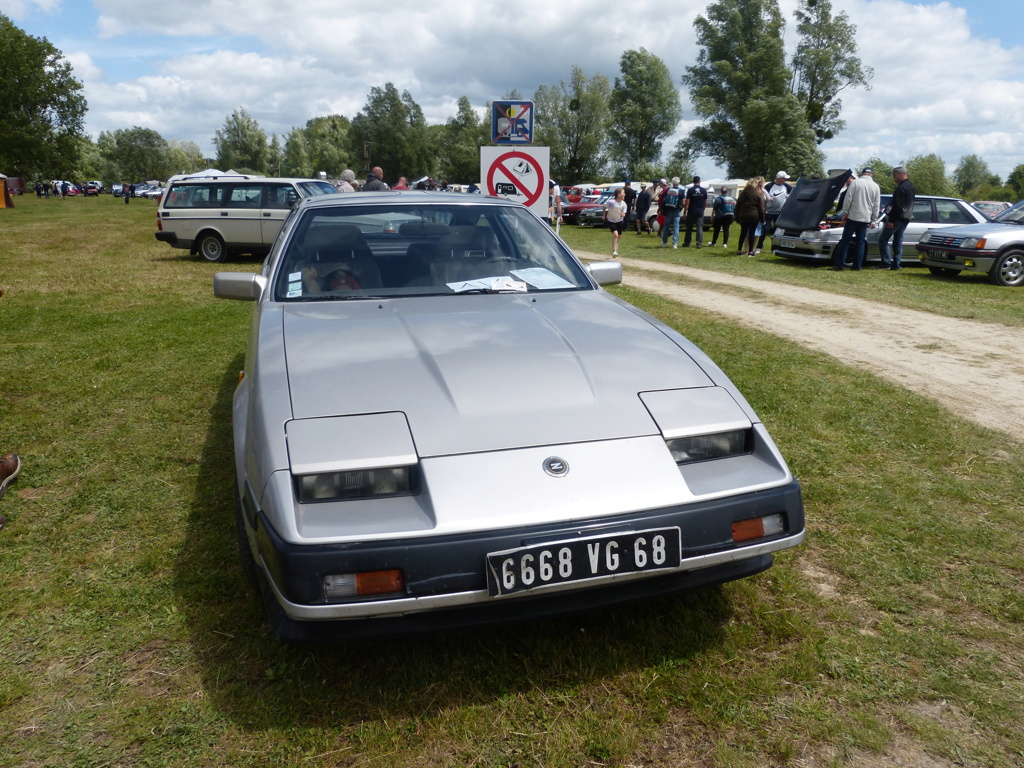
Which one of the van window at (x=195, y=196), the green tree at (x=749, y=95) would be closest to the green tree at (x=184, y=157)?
the green tree at (x=749, y=95)

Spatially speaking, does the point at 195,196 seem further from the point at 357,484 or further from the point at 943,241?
the point at 357,484

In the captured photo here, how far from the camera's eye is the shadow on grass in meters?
2.34

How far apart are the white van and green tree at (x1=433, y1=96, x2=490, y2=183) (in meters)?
72.8

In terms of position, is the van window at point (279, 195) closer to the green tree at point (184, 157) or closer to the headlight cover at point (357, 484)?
the headlight cover at point (357, 484)

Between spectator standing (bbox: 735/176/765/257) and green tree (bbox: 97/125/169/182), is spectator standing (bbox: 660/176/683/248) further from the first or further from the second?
green tree (bbox: 97/125/169/182)

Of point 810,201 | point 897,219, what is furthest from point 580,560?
point 810,201

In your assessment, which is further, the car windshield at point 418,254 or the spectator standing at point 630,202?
the spectator standing at point 630,202

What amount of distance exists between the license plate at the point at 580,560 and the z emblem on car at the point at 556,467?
23 centimetres

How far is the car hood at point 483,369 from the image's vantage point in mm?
2385

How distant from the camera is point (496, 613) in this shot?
2195 millimetres

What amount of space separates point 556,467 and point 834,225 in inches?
586

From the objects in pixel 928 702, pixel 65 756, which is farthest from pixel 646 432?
pixel 65 756

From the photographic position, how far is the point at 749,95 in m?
48.1

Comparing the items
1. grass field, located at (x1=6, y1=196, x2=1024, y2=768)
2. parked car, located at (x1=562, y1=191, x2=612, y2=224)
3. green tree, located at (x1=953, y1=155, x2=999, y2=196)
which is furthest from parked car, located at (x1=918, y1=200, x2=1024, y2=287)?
green tree, located at (x1=953, y1=155, x2=999, y2=196)
